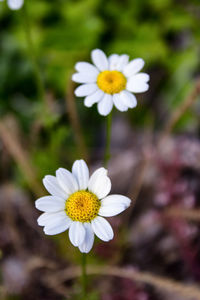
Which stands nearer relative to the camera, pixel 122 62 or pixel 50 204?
pixel 50 204

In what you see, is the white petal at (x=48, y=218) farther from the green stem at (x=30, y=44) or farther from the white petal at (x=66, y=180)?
the green stem at (x=30, y=44)

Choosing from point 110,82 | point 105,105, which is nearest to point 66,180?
point 105,105

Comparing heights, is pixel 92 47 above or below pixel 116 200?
above

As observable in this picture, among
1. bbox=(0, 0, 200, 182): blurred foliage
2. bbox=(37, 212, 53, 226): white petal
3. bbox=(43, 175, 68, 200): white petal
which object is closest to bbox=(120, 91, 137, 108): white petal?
bbox=(43, 175, 68, 200): white petal

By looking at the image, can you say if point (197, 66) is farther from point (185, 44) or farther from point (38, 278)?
point (38, 278)

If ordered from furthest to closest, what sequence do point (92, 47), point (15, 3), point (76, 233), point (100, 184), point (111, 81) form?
point (92, 47) < point (15, 3) < point (111, 81) < point (100, 184) < point (76, 233)

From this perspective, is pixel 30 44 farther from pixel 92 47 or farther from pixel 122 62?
pixel 92 47

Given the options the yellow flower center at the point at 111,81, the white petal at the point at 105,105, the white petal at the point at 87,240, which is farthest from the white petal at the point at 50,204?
the yellow flower center at the point at 111,81
